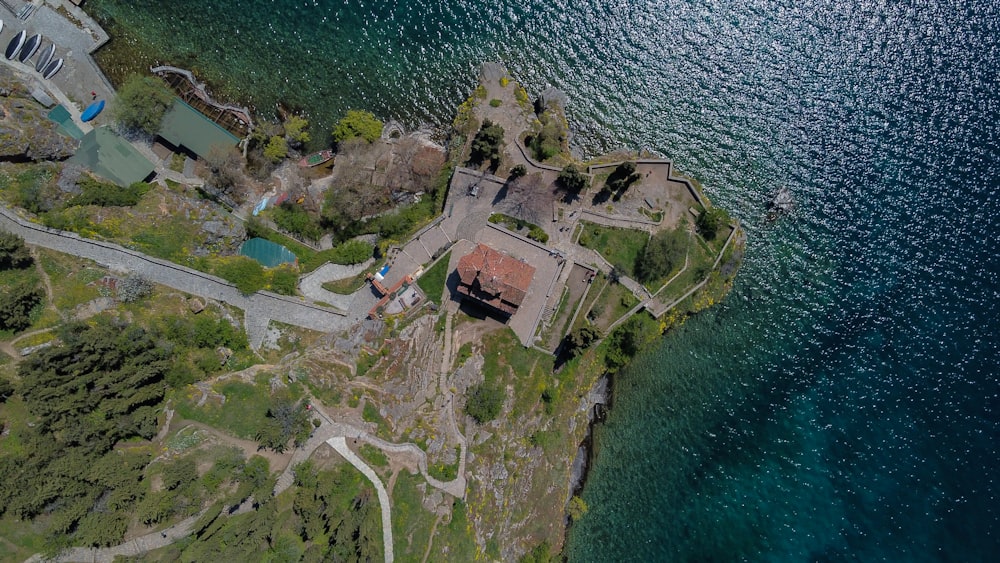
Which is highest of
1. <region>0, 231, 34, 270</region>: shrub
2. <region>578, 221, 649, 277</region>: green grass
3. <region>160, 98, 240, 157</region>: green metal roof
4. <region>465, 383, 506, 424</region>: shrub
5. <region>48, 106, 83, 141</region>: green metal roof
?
<region>578, 221, 649, 277</region>: green grass

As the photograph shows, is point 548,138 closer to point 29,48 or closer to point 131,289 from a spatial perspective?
point 131,289

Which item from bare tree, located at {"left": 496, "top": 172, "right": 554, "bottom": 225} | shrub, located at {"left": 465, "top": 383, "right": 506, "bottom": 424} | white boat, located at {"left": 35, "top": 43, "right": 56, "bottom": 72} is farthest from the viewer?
bare tree, located at {"left": 496, "top": 172, "right": 554, "bottom": 225}

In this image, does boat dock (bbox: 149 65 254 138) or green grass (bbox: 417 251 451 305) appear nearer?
green grass (bbox: 417 251 451 305)

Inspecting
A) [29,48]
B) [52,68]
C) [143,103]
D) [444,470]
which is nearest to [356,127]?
[143,103]

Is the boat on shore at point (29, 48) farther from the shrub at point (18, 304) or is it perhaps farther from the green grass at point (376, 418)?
the green grass at point (376, 418)

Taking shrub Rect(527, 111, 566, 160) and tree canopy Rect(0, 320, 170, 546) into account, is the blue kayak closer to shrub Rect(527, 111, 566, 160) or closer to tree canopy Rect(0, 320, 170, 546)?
tree canopy Rect(0, 320, 170, 546)

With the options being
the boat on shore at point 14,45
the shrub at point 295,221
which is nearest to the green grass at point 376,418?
the shrub at point 295,221

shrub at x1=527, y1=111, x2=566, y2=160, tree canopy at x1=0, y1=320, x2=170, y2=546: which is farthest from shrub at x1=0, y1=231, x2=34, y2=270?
shrub at x1=527, y1=111, x2=566, y2=160

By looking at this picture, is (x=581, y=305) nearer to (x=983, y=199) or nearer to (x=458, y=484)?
(x=458, y=484)
